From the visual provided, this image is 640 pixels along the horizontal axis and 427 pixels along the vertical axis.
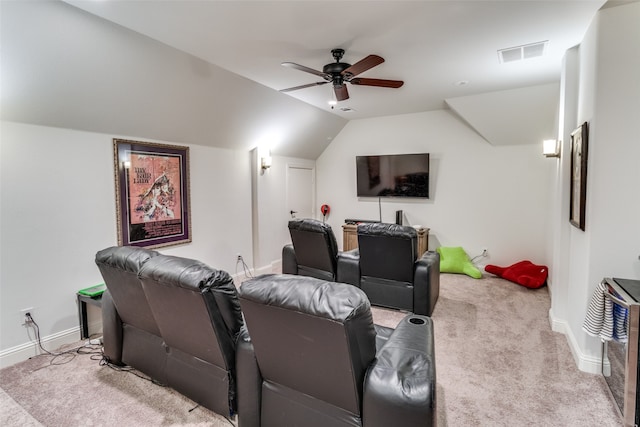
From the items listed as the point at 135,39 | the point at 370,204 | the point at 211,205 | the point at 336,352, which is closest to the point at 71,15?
the point at 135,39

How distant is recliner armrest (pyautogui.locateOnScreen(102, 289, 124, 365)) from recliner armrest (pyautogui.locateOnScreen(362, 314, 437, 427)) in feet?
6.89

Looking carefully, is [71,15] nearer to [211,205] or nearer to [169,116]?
[169,116]

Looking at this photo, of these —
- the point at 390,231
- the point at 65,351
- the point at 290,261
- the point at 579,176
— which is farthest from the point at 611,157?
the point at 65,351

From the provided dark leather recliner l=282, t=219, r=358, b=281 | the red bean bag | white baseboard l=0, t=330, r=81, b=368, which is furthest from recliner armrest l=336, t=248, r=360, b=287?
white baseboard l=0, t=330, r=81, b=368

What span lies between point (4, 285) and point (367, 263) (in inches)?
134

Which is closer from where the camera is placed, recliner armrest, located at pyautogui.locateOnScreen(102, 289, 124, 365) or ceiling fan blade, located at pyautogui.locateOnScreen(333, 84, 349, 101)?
recliner armrest, located at pyautogui.locateOnScreen(102, 289, 124, 365)

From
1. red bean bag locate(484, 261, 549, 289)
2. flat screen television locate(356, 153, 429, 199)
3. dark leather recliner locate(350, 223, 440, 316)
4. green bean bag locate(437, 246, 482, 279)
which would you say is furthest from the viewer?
flat screen television locate(356, 153, 429, 199)

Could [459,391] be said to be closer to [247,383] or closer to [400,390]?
[400,390]

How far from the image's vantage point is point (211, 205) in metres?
4.67

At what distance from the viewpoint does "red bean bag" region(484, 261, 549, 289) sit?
4594 millimetres

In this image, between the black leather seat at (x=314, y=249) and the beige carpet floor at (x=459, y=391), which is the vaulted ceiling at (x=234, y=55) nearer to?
the black leather seat at (x=314, y=249)

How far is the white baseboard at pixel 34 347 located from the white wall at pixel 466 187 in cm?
491

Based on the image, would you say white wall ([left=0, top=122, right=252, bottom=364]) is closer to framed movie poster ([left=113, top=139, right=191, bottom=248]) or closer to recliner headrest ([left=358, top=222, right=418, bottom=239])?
framed movie poster ([left=113, top=139, right=191, bottom=248])

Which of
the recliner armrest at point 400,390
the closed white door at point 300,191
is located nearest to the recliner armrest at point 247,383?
the recliner armrest at point 400,390
